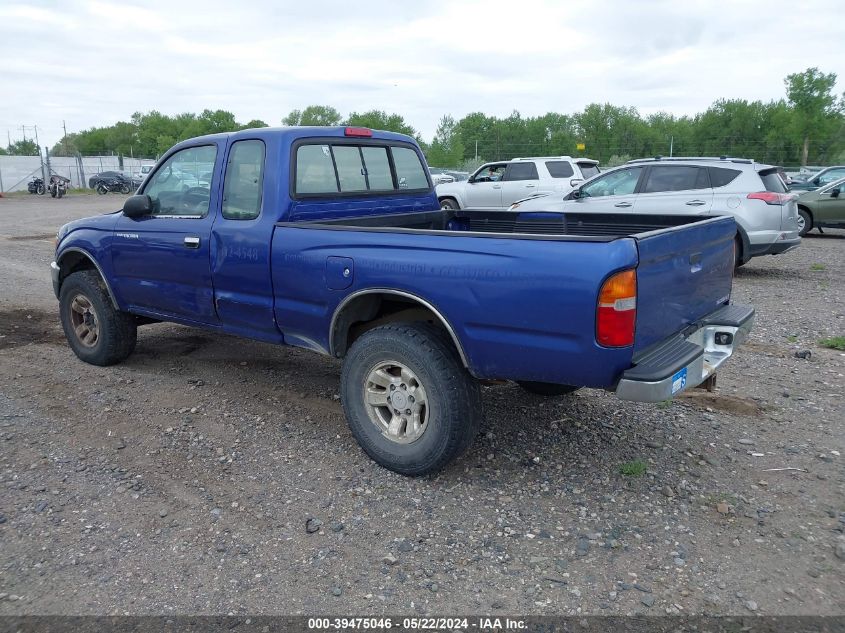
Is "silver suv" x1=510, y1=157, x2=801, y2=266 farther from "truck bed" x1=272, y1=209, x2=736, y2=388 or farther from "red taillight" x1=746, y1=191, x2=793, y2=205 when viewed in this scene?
Answer: "truck bed" x1=272, y1=209, x2=736, y2=388

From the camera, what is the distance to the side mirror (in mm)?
4984

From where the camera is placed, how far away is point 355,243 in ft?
12.4

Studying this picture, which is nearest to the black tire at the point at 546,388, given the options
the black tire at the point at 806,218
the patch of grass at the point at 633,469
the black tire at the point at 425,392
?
the patch of grass at the point at 633,469

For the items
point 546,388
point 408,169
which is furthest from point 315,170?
point 546,388

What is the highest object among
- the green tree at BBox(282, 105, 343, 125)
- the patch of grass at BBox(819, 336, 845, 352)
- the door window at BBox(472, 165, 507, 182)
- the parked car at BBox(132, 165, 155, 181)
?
the green tree at BBox(282, 105, 343, 125)

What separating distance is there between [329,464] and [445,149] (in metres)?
56.8

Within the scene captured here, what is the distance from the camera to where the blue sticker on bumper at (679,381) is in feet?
10.3

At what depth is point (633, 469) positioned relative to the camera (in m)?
3.88

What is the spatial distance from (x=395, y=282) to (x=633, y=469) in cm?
173

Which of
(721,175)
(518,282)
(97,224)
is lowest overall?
(518,282)

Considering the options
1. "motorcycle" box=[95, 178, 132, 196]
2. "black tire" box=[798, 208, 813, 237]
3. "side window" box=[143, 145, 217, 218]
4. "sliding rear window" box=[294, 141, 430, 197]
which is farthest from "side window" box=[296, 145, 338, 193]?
"motorcycle" box=[95, 178, 132, 196]

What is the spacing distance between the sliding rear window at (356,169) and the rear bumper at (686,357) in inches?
96.5

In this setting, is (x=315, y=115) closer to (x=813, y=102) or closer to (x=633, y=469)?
(x=813, y=102)

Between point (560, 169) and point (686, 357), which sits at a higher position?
point (560, 169)
